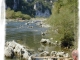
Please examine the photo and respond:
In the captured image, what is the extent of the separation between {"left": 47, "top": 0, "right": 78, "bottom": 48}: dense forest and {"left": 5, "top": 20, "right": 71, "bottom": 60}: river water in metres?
0.09

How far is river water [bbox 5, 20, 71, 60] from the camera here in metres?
3.59

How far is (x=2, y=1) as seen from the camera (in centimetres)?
359

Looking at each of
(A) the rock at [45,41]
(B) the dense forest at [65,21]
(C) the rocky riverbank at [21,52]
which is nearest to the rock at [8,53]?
(C) the rocky riverbank at [21,52]

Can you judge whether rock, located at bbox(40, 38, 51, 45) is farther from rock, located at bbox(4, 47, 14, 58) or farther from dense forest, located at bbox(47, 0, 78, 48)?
rock, located at bbox(4, 47, 14, 58)

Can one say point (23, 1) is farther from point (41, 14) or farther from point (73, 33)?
point (73, 33)

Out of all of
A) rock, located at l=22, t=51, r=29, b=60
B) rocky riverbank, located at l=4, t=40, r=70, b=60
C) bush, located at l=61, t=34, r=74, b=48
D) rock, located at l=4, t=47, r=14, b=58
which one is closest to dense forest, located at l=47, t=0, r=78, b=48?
bush, located at l=61, t=34, r=74, b=48

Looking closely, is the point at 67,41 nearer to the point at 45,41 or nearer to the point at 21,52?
the point at 45,41

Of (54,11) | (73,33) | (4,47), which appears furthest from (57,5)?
(4,47)

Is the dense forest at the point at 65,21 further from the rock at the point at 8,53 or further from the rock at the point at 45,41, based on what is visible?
the rock at the point at 8,53

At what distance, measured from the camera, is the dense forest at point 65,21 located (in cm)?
359

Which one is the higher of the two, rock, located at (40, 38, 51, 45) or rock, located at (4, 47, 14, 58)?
rock, located at (40, 38, 51, 45)

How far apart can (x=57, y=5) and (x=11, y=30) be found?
0.45 metres

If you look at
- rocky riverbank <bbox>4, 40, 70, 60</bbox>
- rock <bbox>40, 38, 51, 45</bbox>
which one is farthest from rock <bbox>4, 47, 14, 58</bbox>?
rock <bbox>40, 38, 51, 45</bbox>

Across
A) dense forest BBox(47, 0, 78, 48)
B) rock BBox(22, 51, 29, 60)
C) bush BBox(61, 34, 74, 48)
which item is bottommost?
rock BBox(22, 51, 29, 60)
